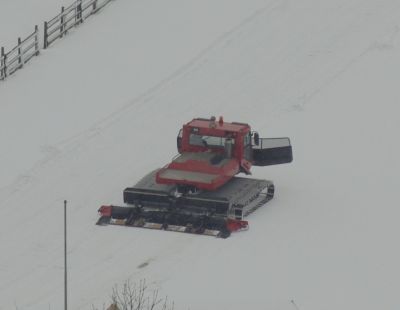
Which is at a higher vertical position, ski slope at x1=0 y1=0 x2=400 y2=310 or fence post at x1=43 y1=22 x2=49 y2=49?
fence post at x1=43 y1=22 x2=49 y2=49

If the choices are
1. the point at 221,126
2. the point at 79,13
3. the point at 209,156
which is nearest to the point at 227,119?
the point at 221,126

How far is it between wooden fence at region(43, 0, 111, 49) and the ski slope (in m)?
0.30

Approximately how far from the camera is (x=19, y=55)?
35.5m

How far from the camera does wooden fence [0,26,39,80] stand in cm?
3491

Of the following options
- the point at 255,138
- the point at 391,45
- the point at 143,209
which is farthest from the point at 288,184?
the point at 391,45

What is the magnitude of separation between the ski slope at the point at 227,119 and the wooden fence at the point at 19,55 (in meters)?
0.35

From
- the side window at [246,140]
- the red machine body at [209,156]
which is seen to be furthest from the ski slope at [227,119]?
the side window at [246,140]

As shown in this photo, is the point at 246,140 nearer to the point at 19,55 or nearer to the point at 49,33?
the point at 19,55

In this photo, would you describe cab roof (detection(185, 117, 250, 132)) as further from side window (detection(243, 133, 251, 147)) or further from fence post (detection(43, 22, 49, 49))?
fence post (detection(43, 22, 49, 49))

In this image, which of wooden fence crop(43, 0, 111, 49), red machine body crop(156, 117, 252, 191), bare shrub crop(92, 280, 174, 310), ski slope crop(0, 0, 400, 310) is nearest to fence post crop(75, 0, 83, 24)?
wooden fence crop(43, 0, 111, 49)

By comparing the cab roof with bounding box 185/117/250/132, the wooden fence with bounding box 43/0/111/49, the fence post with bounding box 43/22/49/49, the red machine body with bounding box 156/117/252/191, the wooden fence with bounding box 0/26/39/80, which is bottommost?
the red machine body with bounding box 156/117/252/191

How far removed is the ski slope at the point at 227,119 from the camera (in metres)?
22.8

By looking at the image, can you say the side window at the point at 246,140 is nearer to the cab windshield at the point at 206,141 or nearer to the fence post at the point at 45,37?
the cab windshield at the point at 206,141

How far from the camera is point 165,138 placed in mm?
30141
